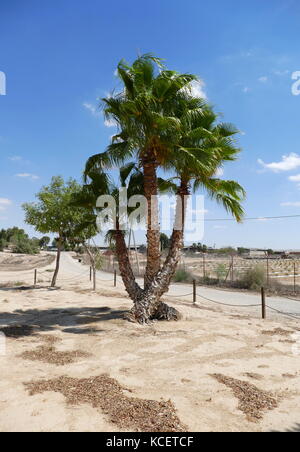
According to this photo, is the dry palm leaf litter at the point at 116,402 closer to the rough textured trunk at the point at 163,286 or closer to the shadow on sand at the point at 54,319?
the shadow on sand at the point at 54,319

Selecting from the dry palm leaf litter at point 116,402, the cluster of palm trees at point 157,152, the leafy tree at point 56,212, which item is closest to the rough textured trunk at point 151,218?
the cluster of palm trees at point 157,152

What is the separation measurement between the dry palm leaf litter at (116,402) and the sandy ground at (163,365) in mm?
142

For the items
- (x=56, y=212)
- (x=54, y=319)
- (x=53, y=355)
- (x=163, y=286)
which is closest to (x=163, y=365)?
(x=53, y=355)

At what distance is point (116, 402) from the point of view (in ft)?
15.6

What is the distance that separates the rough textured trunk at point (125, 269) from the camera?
10242mm

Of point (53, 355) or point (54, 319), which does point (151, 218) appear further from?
point (53, 355)

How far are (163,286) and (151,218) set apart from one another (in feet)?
6.67

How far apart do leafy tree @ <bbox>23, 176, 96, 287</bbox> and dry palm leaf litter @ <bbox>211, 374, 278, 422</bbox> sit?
14.2 m

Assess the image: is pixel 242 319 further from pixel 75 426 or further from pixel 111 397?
pixel 75 426

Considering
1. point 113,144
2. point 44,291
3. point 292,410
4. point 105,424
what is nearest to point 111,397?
point 105,424

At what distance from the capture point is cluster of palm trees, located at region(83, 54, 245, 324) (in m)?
8.93

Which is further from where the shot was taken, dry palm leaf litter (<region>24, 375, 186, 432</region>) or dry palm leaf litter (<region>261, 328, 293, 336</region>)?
dry palm leaf litter (<region>261, 328, 293, 336</region>)

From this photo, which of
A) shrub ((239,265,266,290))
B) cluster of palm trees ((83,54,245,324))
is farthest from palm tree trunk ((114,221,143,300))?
shrub ((239,265,266,290))

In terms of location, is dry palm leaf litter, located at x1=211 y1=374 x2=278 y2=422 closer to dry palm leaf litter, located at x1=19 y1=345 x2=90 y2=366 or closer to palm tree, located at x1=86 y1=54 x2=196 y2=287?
dry palm leaf litter, located at x1=19 y1=345 x2=90 y2=366
